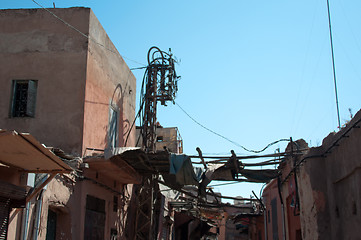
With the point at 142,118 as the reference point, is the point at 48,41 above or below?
above

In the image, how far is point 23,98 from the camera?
42.1ft

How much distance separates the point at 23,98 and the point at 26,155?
5962 millimetres

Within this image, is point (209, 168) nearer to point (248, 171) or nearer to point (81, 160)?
point (248, 171)

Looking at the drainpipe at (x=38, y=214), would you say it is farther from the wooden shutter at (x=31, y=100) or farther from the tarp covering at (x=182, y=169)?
the tarp covering at (x=182, y=169)

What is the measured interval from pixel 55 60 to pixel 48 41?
66cm

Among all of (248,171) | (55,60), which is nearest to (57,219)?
→ (55,60)

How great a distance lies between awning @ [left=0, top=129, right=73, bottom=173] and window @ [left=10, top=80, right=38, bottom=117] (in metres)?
4.58

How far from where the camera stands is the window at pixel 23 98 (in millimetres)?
12656

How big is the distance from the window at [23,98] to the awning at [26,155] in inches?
180

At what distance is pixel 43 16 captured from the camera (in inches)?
523

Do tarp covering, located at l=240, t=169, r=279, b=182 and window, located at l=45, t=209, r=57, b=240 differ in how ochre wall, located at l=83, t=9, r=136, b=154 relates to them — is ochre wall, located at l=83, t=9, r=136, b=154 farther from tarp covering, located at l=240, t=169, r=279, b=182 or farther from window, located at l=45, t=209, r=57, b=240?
tarp covering, located at l=240, t=169, r=279, b=182

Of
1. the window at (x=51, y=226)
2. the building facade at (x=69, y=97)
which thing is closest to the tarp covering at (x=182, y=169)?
the building facade at (x=69, y=97)

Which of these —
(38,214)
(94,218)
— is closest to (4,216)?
(38,214)

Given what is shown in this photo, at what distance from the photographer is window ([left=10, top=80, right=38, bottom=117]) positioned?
12.7 m
